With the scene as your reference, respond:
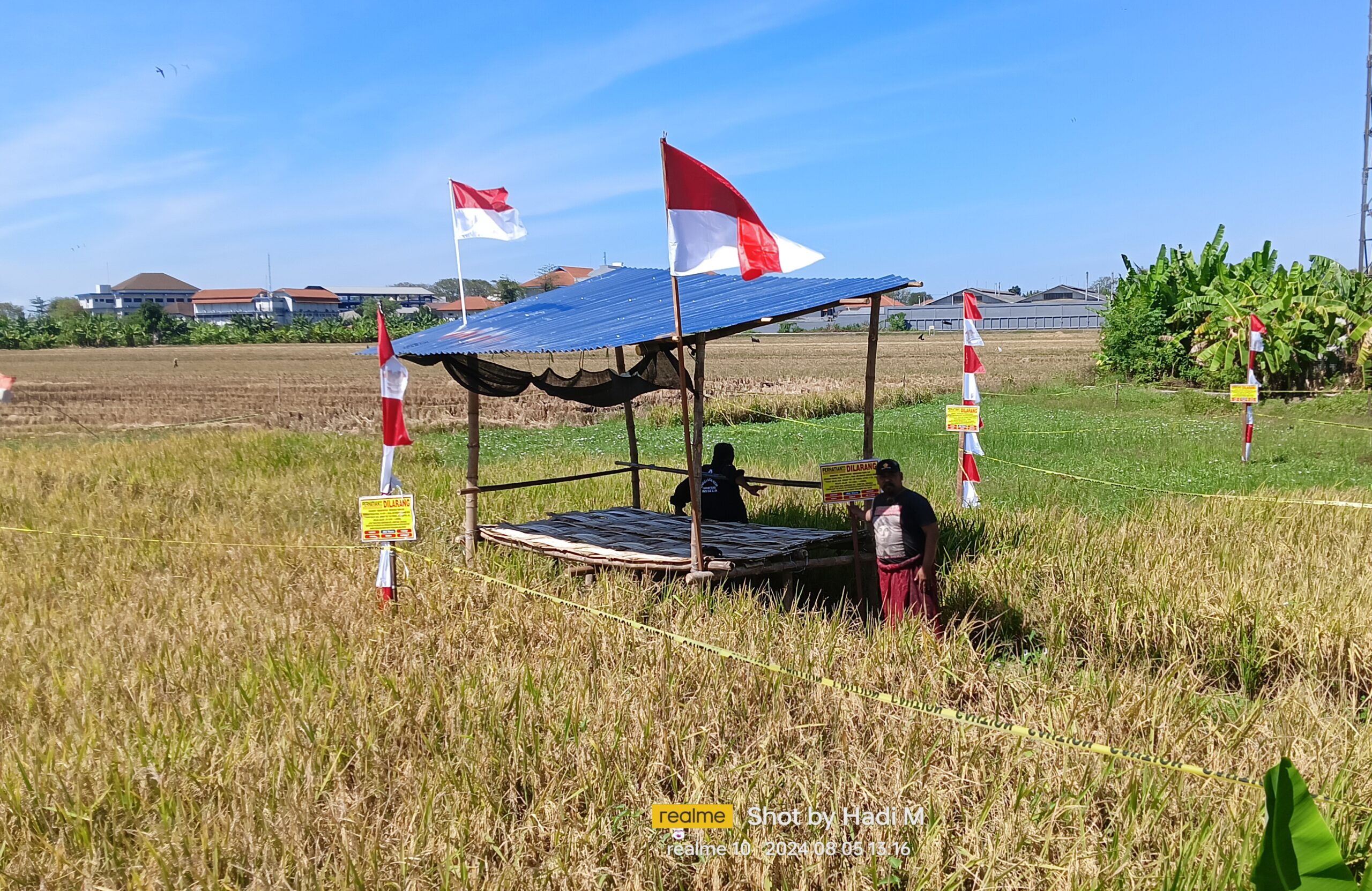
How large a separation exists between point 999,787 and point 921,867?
60 cm

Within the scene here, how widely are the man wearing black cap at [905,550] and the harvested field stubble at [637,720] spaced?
0.62 meters

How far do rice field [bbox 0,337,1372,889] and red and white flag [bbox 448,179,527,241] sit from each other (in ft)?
9.72

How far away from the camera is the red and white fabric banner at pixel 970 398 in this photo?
1055cm

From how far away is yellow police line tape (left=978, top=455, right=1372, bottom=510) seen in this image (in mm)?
9539

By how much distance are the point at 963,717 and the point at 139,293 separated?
200 metres

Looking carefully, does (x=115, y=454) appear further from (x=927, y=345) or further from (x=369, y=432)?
(x=927, y=345)

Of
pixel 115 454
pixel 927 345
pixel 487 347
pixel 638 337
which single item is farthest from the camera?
pixel 927 345

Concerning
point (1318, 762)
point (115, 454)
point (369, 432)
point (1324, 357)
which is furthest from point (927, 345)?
point (1318, 762)

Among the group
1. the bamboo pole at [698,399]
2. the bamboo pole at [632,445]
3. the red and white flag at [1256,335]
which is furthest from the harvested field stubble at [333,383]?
the red and white flag at [1256,335]

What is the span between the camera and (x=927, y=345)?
7156 cm

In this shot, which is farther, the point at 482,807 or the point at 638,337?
the point at 638,337

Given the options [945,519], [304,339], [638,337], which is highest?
[304,339]

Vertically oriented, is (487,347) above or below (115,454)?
above

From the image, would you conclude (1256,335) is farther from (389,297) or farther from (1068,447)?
(389,297)
